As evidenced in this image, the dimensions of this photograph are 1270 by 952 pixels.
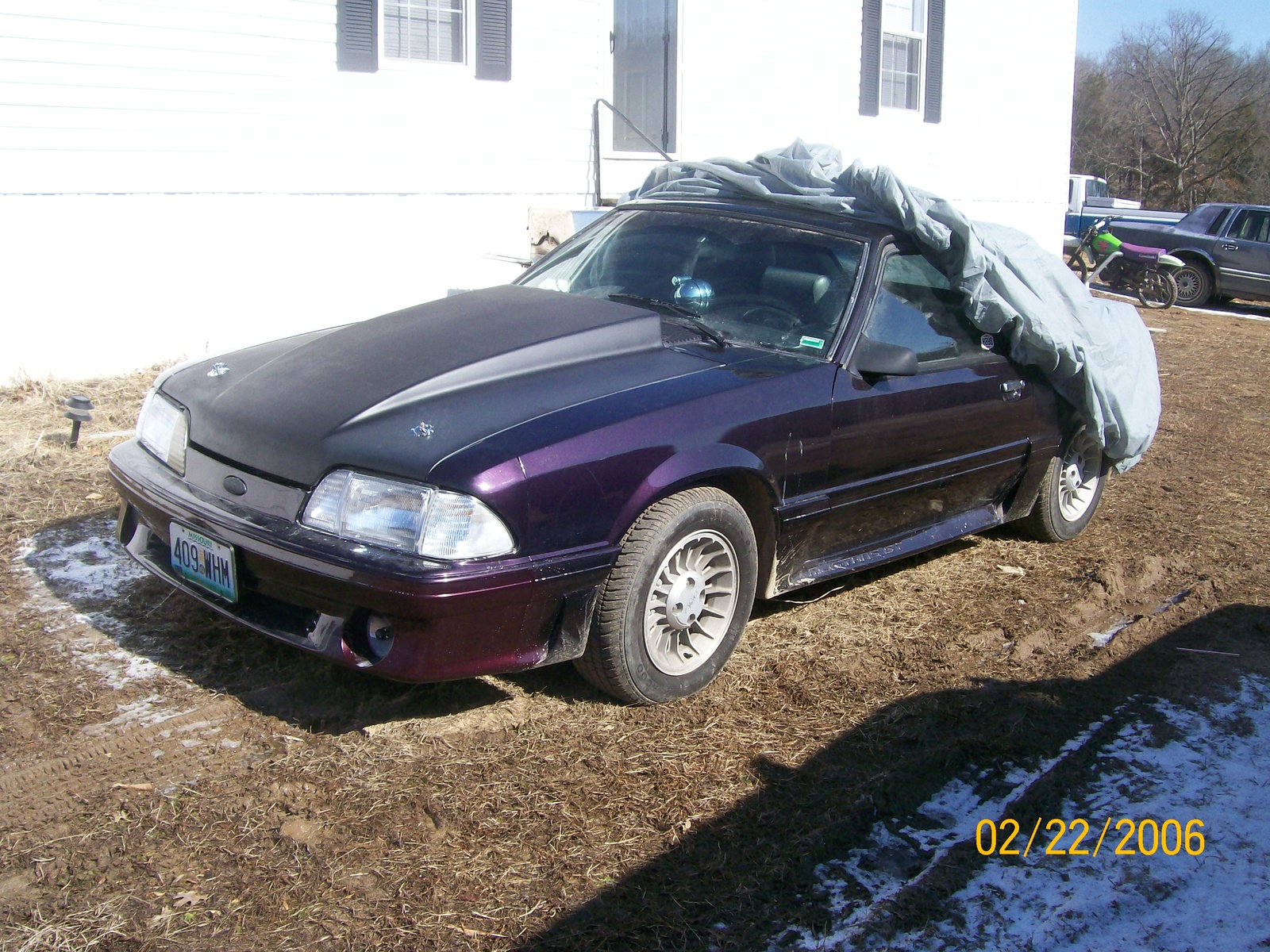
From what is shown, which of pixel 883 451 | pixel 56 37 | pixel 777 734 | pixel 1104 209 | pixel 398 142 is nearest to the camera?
pixel 777 734

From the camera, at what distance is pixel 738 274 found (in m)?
4.52

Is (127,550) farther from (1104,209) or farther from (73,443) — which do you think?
(1104,209)

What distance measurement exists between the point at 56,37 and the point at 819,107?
25.3 ft

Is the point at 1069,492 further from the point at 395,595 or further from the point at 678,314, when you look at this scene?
the point at 395,595

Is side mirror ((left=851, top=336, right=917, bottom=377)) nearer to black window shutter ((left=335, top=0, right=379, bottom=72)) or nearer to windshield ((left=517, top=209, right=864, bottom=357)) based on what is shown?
windshield ((left=517, top=209, right=864, bottom=357))

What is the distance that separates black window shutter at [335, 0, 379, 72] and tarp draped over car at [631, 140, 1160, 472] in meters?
4.54

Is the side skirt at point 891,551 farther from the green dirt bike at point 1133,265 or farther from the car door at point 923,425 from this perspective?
the green dirt bike at point 1133,265

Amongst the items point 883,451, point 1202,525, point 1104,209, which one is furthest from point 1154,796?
point 1104,209

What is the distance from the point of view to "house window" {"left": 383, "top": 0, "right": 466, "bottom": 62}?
9.45 m

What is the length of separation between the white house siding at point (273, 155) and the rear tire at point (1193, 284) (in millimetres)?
8283

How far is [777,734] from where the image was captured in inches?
143

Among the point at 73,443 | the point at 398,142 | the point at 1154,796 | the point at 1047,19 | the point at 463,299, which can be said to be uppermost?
the point at 1047,19

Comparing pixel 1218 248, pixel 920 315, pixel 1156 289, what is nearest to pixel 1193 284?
pixel 1218 248
